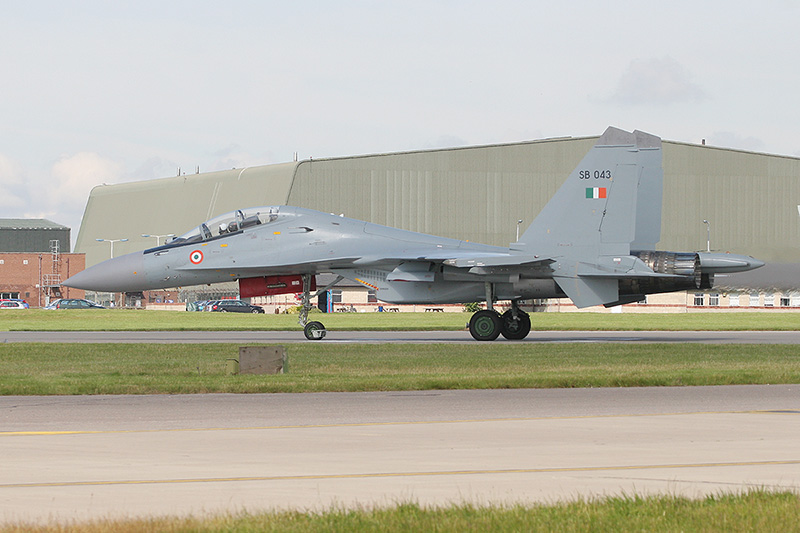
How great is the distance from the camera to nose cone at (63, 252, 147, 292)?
105 feet

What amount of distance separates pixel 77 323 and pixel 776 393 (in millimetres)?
40756

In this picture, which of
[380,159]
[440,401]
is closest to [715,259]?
[440,401]

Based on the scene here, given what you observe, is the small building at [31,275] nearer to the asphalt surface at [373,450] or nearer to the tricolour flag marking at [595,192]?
the tricolour flag marking at [595,192]

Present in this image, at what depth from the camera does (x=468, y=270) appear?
29484 mm

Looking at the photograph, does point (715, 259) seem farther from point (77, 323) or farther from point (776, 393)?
point (77, 323)

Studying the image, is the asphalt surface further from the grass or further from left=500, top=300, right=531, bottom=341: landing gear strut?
left=500, top=300, right=531, bottom=341: landing gear strut

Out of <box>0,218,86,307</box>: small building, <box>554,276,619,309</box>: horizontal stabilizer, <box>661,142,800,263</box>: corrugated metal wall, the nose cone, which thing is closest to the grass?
<box>554,276,619,309</box>: horizontal stabilizer

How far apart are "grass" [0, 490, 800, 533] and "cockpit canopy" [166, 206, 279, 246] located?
24.7 m

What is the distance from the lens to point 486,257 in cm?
2928

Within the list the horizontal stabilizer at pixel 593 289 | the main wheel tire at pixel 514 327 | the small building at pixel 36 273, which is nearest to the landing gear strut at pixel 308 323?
the main wheel tire at pixel 514 327

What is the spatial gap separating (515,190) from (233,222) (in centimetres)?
6153

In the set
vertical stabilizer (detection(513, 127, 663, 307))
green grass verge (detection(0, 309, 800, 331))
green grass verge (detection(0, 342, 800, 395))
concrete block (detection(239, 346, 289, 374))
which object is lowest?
green grass verge (detection(0, 309, 800, 331))

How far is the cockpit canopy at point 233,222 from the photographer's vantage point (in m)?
31.4

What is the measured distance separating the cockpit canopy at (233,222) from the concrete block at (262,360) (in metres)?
12.7
